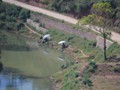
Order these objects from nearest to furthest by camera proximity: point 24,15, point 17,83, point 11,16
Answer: point 17,83, point 24,15, point 11,16

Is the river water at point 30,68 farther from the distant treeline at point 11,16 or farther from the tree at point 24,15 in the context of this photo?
the tree at point 24,15

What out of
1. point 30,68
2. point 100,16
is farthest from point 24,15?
point 100,16

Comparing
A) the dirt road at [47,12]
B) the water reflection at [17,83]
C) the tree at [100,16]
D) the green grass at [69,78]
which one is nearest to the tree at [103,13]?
the tree at [100,16]

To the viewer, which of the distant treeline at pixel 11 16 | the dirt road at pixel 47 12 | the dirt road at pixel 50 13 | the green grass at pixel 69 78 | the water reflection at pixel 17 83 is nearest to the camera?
the green grass at pixel 69 78

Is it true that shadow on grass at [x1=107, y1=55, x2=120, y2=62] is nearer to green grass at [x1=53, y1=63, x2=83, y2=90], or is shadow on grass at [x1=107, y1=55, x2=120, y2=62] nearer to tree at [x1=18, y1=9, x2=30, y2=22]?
green grass at [x1=53, y1=63, x2=83, y2=90]

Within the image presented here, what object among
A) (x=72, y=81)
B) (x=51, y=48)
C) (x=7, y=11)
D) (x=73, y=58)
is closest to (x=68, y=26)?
(x=51, y=48)

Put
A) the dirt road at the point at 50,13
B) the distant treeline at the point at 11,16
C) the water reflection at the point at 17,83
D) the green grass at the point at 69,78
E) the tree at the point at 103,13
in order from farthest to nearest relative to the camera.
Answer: the distant treeline at the point at 11,16
the dirt road at the point at 50,13
the tree at the point at 103,13
the water reflection at the point at 17,83
the green grass at the point at 69,78

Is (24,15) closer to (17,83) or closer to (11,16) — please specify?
(11,16)

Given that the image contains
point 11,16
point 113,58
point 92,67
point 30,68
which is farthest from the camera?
point 11,16

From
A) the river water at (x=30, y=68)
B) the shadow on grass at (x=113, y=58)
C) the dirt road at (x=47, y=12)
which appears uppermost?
the shadow on grass at (x=113, y=58)
